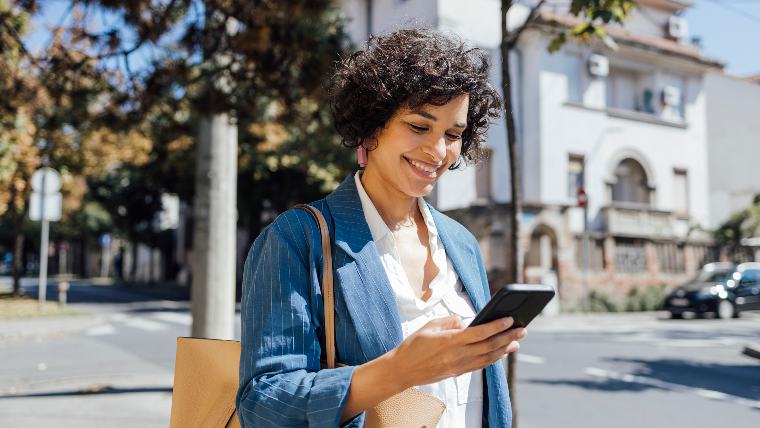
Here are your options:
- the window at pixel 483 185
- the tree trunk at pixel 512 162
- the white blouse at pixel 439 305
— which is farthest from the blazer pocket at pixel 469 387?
the window at pixel 483 185

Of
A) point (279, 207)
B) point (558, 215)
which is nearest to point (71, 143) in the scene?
point (279, 207)

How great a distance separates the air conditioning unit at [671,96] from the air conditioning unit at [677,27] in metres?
2.68

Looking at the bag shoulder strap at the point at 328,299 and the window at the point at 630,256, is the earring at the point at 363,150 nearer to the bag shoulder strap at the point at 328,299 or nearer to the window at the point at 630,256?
the bag shoulder strap at the point at 328,299

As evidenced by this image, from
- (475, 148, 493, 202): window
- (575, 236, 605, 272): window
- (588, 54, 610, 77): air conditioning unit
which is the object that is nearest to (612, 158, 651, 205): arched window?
(588, 54, 610, 77): air conditioning unit

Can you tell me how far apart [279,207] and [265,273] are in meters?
23.0

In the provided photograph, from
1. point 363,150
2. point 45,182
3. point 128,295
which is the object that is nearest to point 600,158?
point 45,182

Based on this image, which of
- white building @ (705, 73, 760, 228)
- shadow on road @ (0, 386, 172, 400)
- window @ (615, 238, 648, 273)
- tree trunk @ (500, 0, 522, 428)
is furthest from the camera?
white building @ (705, 73, 760, 228)

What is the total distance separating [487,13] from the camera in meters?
19.4

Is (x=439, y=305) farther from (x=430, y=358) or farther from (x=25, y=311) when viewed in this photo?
(x=25, y=311)

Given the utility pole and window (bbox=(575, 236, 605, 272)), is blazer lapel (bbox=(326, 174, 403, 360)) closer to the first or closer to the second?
the utility pole

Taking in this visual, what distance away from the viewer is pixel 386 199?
1.68 meters

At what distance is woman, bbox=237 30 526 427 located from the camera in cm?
125

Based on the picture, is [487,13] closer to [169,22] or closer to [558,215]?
[558,215]

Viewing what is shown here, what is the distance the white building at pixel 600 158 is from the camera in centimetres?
2003
